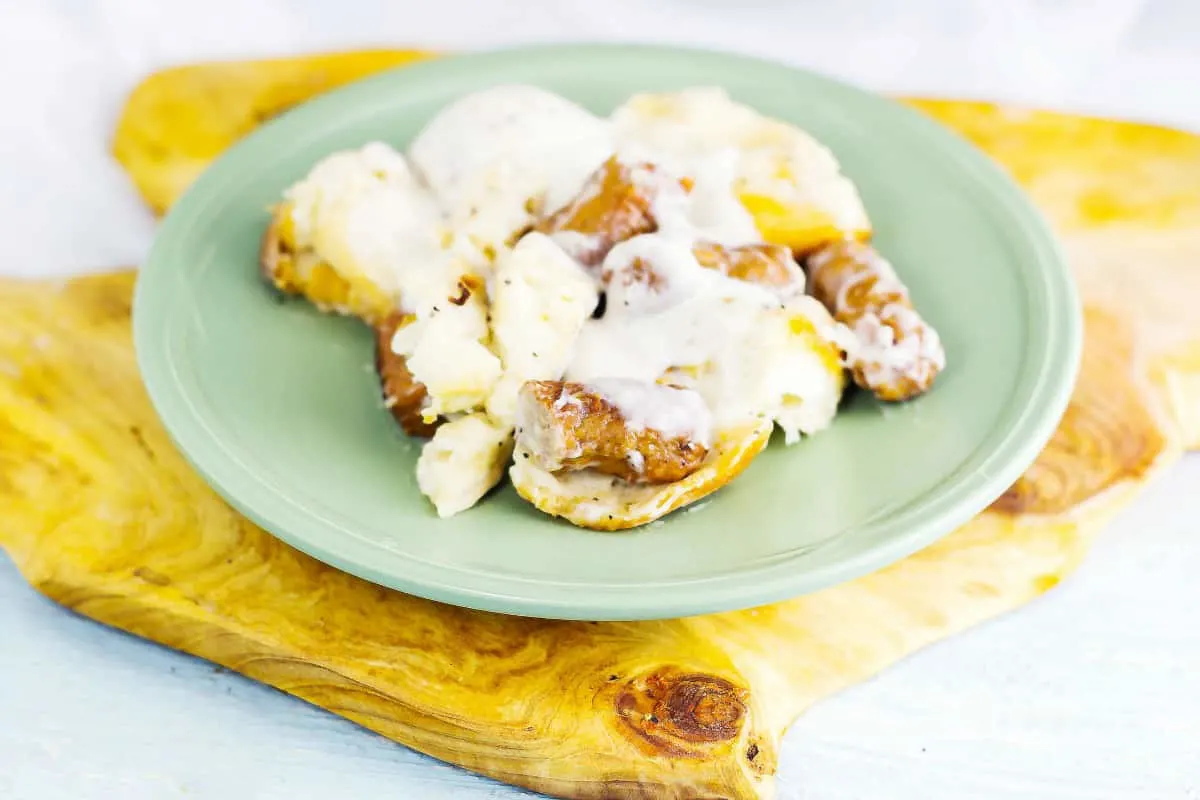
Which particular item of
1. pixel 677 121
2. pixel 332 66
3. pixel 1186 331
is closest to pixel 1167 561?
pixel 1186 331

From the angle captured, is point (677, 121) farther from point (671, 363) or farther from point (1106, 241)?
point (1106, 241)

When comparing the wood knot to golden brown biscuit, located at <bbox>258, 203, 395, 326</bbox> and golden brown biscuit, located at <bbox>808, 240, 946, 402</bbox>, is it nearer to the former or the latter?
golden brown biscuit, located at <bbox>808, 240, 946, 402</bbox>

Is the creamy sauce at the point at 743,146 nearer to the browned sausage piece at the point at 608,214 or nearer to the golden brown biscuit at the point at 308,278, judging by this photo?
the browned sausage piece at the point at 608,214

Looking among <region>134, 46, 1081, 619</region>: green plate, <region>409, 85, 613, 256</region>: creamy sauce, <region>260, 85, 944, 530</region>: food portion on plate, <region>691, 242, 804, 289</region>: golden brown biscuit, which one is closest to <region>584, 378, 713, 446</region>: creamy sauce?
<region>260, 85, 944, 530</region>: food portion on plate

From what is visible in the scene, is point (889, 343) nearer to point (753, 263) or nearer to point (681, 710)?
point (753, 263)

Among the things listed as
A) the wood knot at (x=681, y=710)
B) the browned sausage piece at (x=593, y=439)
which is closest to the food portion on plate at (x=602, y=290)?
the browned sausage piece at (x=593, y=439)

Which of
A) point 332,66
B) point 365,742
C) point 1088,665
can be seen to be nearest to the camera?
point 365,742
